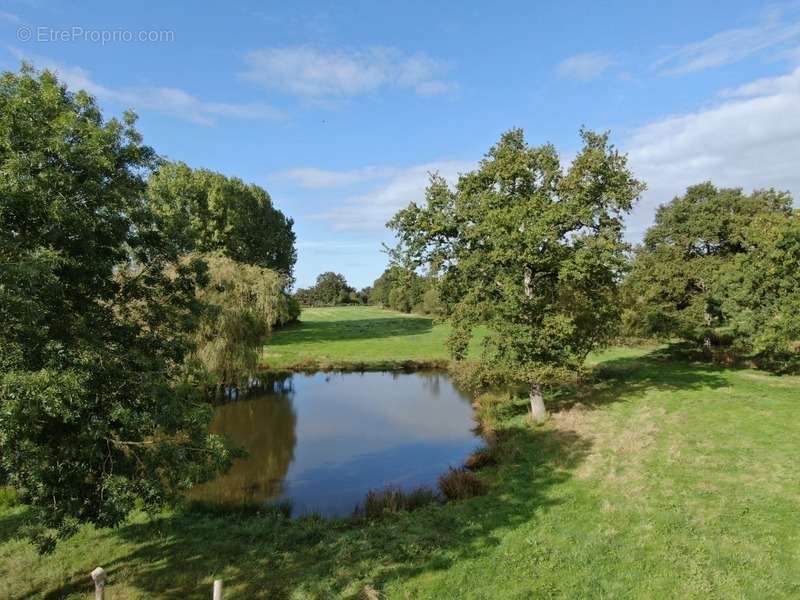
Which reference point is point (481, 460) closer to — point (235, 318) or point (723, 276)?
point (235, 318)

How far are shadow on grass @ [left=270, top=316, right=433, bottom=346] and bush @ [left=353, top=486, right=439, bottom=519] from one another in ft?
130

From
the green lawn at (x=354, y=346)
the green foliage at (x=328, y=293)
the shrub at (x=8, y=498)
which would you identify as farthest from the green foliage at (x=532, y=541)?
the green foliage at (x=328, y=293)

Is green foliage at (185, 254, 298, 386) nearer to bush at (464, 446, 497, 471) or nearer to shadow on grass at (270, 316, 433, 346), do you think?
bush at (464, 446, 497, 471)

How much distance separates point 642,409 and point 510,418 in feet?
20.5

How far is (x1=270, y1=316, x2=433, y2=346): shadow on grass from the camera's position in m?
59.4

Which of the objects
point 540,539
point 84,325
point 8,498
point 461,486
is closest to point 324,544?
point 461,486

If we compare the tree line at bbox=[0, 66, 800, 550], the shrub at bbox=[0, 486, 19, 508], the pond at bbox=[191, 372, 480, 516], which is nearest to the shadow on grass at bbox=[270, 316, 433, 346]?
the tree line at bbox=[0, 66, 800, 550]

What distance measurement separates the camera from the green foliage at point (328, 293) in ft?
538

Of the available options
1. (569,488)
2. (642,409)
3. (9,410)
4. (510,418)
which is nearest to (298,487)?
(569,488)

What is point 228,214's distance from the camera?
49844 millimetres

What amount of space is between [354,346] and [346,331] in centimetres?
1578

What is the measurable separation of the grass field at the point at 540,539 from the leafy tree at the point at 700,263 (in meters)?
15.1

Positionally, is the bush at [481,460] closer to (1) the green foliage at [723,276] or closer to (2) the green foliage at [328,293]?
(1) the green foliage at [723,276]

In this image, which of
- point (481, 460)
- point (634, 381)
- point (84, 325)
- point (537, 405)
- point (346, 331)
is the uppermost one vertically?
point (84, 325)
